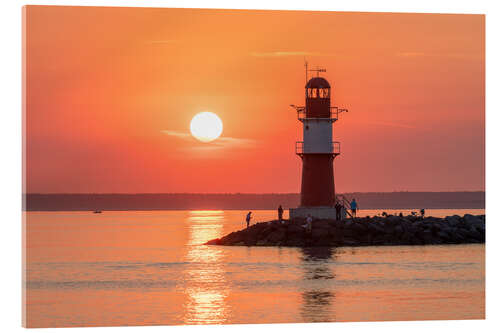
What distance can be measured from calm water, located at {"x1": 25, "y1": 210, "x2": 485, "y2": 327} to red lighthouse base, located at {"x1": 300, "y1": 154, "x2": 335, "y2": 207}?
2.06 m

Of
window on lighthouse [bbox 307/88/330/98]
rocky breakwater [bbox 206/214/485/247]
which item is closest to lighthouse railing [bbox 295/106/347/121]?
window on lighthouse [bbox 307/88/330/98]

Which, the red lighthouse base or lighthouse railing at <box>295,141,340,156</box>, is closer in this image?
lighthouse railing at <box>295,141,340,156</box>

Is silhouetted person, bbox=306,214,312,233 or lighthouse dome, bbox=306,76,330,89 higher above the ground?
lighthouse dome, bbox=306,76,330,89

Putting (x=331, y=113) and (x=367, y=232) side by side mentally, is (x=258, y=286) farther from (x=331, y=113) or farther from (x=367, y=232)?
(x=331, y=113)

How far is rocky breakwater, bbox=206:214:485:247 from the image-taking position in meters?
34.8

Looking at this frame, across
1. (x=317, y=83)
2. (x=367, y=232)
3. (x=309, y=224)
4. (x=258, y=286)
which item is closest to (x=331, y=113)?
(x=317, y=83)

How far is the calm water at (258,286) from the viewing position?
20531 mm

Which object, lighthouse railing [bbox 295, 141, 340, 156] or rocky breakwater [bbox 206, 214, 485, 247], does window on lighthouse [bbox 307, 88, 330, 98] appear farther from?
rocky breakwater [bbox 206, 214, 485, 247]

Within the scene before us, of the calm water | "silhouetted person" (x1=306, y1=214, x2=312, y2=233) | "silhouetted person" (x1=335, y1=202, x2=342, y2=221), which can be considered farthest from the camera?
"silhouetted person" (x1=335, y1=202, x2=342, y2=221)

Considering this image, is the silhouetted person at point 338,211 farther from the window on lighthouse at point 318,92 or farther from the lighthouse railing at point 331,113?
the window on lighthouse at point 318,92

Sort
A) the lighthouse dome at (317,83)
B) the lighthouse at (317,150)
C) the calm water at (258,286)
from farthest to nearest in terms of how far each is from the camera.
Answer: the lighthouse dome at (317,83) < the lighthouse at (317,150) < the calm water at (258,286)

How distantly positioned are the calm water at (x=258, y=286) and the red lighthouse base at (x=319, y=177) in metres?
2.06

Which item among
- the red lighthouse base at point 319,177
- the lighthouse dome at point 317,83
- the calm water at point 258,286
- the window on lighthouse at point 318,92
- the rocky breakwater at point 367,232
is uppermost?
the lighthouse dome at point 317,83

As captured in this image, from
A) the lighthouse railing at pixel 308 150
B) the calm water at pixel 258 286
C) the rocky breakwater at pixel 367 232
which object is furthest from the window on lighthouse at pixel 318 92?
the calm water at pixel 258 286
